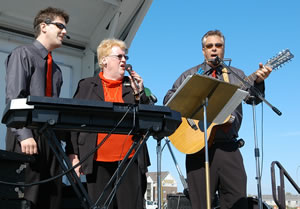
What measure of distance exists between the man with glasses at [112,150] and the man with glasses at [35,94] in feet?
0.67

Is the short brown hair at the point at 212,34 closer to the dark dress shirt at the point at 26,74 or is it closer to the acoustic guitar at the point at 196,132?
the acoustic guitar at the point at 196,132

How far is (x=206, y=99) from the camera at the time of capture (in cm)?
280

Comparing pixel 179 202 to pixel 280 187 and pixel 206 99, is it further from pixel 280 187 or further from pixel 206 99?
pixel 206 99

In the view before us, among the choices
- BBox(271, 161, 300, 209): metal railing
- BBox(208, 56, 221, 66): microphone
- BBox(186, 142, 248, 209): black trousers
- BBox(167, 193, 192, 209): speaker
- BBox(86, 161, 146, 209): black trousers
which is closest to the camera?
BBox(86, 161, 146, 209): black trousers

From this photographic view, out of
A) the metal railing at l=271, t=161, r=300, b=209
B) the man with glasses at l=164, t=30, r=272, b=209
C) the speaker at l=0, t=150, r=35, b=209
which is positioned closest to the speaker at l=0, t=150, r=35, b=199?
the speaker at l=0, t=150, r=35, b=209

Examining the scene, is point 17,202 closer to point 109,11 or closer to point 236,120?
point 236,120

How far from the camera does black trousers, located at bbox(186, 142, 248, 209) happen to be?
3.04 metres

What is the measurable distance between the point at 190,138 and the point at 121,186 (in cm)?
116

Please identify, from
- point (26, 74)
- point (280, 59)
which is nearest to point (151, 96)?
point (26, 74)

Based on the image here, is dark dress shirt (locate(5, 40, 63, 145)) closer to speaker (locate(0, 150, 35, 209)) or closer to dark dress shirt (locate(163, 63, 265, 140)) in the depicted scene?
speaker (locate(0, 150, 35, 209))

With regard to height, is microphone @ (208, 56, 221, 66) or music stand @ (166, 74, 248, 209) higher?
microphone @ (208, 56, 221, 66)

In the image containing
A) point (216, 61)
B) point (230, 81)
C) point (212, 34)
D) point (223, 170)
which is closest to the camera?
point (223, 170)

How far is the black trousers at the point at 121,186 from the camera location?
2.44 metres

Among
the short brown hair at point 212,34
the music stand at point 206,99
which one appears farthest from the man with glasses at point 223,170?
the short brown hair at point 212,34
